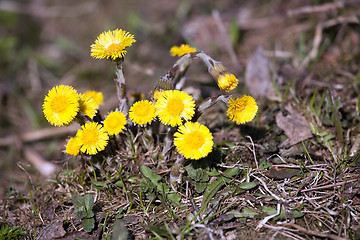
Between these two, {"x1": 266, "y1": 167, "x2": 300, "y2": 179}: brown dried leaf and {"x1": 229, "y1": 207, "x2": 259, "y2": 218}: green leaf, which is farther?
{"x1": 266, "y1": 167, "x2": 300, "y2": 179}: brown dried leaf

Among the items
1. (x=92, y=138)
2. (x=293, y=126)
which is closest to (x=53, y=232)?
(x=92, y=138)

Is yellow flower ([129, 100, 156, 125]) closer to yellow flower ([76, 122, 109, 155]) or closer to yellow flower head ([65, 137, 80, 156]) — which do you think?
yellow flower ([76, 122, 109, 155])

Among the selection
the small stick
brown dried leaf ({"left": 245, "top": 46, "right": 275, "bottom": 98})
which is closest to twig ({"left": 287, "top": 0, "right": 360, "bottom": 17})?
brown dried leaf ({"left": 245, "top": 46, "right": 275, "bottom": 98})

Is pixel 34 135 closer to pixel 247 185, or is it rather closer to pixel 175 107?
pixel 175 107

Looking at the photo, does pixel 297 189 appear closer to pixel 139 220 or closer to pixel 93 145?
pixel 139 220

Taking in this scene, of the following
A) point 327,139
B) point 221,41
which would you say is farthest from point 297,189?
point 221,41

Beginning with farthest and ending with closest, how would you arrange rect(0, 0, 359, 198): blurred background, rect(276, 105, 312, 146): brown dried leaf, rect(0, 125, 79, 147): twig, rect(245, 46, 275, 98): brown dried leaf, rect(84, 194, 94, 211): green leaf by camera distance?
1. rect(0, 125, 79, 147): twig
2. rect(0, 0, 359, 198): blurred background
3. rect(245, 46, 275, 98): brown dried leaf
4. rect(276, 105, 312, 146): brown dried leaf
5. rect(84, 194, 94, 211): green leaf
